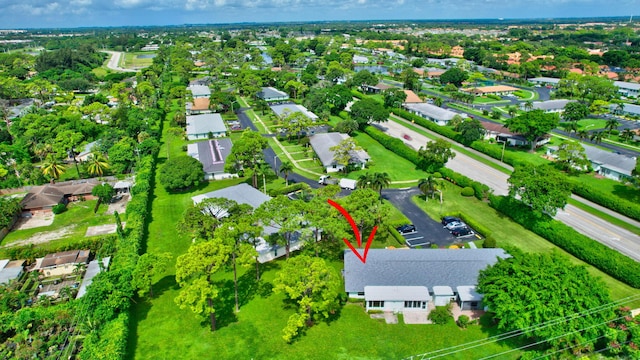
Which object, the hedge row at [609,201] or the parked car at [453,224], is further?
the hedge row at [609,201]

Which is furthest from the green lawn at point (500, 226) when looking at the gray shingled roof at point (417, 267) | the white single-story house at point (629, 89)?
the white single-story house at point (629, 89)

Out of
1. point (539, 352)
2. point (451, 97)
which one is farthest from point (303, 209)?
point (451, 97)

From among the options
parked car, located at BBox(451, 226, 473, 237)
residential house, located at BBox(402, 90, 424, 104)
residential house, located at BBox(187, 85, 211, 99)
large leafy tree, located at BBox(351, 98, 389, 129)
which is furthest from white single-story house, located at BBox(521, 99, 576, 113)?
residential house, located at BBox(187, 85, 211, 99)

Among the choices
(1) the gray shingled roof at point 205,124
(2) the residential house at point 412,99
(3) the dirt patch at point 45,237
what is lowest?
(3) the dirt patch at point 45,237

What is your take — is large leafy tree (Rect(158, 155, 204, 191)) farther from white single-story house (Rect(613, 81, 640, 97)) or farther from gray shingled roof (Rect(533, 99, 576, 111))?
white single-story house (Rect(613, 81, 640, 97))

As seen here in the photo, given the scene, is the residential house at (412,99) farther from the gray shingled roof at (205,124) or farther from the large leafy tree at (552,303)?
the large leafy tree at (552,303)

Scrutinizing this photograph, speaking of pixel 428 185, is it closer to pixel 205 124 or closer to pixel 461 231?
pixel 461 231

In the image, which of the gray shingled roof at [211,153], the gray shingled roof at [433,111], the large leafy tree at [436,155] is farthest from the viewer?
the gray shingled roof at [433,111]
